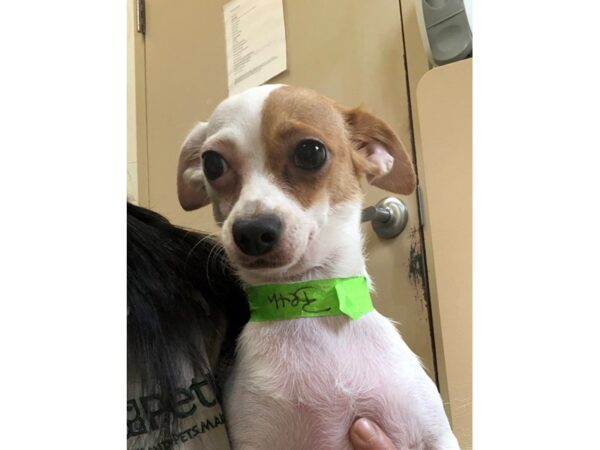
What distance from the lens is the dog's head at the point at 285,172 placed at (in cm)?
61

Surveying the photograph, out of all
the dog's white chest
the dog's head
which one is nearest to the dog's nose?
the dog's head

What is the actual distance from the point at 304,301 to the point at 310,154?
0.55 feet

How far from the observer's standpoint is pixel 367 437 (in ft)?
2.02

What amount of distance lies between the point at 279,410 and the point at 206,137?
31 centimetres

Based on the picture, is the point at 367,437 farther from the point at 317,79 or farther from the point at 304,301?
the point at 317,79

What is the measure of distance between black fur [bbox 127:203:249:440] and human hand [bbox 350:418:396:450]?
0.16 meters

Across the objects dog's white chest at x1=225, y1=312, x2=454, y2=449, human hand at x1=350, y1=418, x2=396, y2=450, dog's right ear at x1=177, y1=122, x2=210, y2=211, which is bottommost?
human hand at x1=350, y1=418, x2=396, y2=450

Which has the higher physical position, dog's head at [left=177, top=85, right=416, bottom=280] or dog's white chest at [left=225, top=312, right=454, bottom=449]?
dog's head at [left=177, top=85, right=416, bottom=280]

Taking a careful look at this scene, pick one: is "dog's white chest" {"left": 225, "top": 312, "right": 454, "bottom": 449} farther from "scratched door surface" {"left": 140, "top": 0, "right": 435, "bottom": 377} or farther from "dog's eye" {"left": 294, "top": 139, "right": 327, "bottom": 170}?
"dog's eye" {"left": 294, "top": 139, "right": 327, "bottom": 170}

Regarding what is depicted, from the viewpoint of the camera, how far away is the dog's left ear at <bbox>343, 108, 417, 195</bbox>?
719 millimetres
